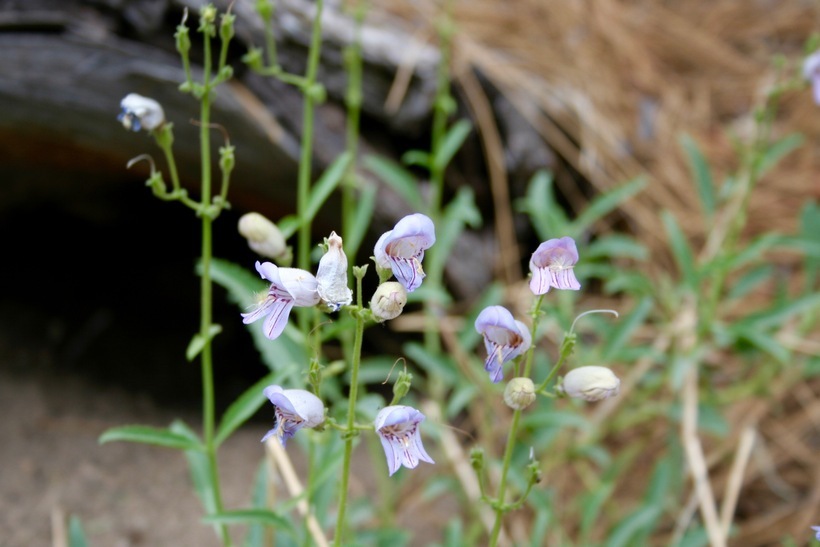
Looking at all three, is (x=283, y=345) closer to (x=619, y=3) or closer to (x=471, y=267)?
(x=471, y=267)

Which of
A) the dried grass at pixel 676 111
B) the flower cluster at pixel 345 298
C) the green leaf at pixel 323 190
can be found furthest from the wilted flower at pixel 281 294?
the dried grass at pixel 676 111

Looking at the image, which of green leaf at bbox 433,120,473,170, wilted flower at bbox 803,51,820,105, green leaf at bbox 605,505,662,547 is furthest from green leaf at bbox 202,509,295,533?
wilted flower at bbox 803,51,820,105

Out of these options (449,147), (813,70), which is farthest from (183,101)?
(813,70)

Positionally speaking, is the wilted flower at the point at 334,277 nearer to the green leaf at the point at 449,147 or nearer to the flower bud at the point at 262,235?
the flower bud at the point at 262,235

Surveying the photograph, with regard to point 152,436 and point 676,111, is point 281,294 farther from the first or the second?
point 676,111

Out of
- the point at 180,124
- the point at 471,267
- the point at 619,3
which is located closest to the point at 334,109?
the point at 180,124

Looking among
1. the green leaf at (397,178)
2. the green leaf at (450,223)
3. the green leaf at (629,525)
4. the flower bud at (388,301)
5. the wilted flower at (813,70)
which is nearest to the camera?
the flower bud at (388,301)
